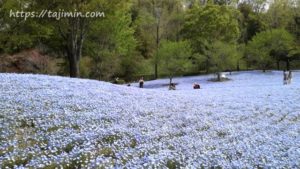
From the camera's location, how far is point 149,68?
61.2 meters

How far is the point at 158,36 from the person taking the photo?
224 ft

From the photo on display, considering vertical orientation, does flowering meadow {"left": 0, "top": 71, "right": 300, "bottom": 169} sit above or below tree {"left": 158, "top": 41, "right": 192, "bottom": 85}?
below

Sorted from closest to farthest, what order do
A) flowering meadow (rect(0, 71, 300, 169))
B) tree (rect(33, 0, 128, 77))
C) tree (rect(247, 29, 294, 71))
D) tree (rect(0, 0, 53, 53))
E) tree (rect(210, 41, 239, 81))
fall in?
flowering meadow (rect(0, 71, 300, 169)) → tree (rect(33, 0, 128, 77)) → tree (rect(0, 0, 53, 53)) → tree (rect(210, 41, 239, 81)) → tree (rect(247, 29, 294, 71))

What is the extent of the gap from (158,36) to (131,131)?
195 feet

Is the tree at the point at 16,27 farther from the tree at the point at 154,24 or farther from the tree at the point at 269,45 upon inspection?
the tree at the point at 269,45

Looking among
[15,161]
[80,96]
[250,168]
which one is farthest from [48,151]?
[80,96]

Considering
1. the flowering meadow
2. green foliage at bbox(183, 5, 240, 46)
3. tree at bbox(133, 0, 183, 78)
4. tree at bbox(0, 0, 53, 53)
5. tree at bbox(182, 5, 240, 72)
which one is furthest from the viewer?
tree at bbox(133, 0, 183, 78)

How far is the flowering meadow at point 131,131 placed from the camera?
756cm

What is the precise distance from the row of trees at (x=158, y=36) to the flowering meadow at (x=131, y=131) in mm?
19265

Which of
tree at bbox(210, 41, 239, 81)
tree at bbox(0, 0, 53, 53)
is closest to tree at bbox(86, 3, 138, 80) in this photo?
tree at bbox(0, 0, 53, 53)

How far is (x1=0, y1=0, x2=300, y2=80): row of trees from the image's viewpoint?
34469 mm

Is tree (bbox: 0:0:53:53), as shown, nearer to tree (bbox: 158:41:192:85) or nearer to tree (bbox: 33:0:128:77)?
tree (bbox: 33:0:128:77)

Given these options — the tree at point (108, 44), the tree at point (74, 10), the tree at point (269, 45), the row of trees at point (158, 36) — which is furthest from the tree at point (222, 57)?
the tree at point (74, 10)

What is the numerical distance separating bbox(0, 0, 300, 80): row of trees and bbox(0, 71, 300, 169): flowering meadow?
19.3 meters
